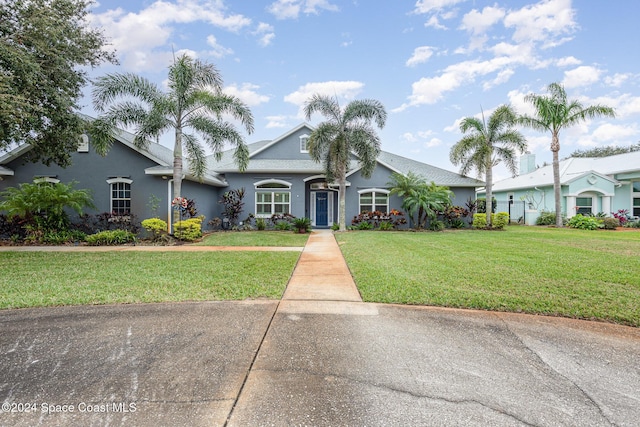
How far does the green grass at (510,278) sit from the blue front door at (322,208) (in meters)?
8.92

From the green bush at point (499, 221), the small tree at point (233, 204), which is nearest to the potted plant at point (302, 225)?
the small tree at point (233, 204)

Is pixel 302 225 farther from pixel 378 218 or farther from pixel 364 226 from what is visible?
pixel 378 218

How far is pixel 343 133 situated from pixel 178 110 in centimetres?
739

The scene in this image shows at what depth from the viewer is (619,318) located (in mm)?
4043

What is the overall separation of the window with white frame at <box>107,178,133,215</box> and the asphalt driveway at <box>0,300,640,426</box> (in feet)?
34.3

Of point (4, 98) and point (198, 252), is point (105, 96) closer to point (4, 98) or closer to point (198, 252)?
point (4, 98)

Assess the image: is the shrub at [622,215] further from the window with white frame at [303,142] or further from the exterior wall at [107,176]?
the exterior wall at [107,176]

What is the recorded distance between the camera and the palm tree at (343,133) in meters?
15.0

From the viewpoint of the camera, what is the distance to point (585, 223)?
1812 cm

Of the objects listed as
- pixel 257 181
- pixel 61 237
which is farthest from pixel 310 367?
pixel 257 181

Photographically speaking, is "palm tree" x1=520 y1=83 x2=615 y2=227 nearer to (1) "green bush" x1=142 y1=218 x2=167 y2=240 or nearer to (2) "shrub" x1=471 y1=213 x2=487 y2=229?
(2) "shrub" x1=471 y1=213 x2=487 y2=229

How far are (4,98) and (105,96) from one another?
4608 mm

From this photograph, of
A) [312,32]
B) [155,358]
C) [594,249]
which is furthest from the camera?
[312,32]

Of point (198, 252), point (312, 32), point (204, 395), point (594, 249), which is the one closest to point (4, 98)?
point (198, 252)
